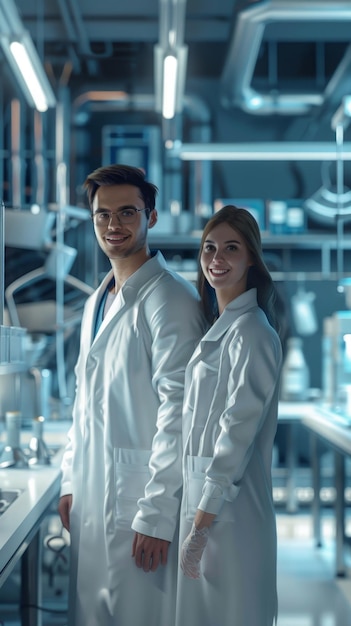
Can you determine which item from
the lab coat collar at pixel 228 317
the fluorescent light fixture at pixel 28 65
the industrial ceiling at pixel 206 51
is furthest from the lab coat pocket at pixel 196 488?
Result: the industrial ceiling at pixel 206 51

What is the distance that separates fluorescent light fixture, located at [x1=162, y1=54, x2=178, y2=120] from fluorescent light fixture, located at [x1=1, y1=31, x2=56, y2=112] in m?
0.59

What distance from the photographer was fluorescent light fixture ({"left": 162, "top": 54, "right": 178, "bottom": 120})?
3.95 m

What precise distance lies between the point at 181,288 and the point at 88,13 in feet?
12.7

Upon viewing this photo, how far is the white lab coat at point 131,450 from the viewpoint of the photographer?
6.68ft

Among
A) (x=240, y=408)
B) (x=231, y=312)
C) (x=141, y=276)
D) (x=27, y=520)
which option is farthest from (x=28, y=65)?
(x=240, y=408)

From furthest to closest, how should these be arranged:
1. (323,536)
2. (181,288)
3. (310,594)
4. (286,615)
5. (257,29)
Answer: (323,536)
(257,29)
(310,594)
(286,615)
(181,288)

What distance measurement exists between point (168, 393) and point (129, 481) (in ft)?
0.80

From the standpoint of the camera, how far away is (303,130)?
6.29 meters

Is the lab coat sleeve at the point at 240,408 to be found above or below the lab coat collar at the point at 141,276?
below

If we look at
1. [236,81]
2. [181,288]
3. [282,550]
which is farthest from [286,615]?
[236,81]

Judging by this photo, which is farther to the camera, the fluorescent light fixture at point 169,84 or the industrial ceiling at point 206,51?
the industrial ceiling at point 206,51

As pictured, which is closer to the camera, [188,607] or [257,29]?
[188,607]

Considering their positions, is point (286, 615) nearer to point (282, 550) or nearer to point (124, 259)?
point (282, 550)

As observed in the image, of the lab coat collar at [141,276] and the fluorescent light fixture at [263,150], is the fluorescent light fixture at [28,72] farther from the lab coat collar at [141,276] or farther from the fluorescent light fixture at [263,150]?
the lab coat collar at [141,276]
